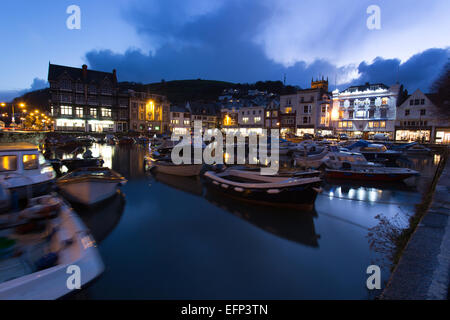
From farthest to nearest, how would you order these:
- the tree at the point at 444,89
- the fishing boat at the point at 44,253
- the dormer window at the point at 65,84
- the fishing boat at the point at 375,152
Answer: the dormer window at the point at 65,84, the tree at the point at 444,89, the fishing boat at the point at 375,152, the fishing boat at the point at 44,253

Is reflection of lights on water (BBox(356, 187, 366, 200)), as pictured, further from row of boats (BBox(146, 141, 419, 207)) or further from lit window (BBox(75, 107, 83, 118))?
lit window (BBox(75, 107, 83, 118))

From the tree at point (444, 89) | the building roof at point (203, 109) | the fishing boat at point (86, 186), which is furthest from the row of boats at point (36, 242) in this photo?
the building roof at point (203, 109)

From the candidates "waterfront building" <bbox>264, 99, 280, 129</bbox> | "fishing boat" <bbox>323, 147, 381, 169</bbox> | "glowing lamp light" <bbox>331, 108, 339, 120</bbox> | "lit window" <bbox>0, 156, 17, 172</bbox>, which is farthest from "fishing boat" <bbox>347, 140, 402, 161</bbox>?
"waterfront building" <bbox>264, 99, 280, 129</bbox>

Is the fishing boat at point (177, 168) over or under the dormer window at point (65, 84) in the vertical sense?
under

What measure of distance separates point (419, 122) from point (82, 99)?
269 ft

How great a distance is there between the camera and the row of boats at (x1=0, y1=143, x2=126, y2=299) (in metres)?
4.48

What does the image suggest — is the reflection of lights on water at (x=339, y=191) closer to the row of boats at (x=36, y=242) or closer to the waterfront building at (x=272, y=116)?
the row of boats at (x=36, y=242)

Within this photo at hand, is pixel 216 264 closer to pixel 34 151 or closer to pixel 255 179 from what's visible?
pixel 255 179

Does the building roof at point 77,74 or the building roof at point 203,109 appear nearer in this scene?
the building roof at point 77,74

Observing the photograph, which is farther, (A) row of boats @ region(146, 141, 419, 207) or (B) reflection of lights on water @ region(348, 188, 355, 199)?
(B) reflection of lights on water @ region(348, 188, 355, 199)

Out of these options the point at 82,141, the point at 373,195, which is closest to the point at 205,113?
the point at 82,141

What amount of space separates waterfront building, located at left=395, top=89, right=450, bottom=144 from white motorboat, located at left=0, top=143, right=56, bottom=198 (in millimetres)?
64680

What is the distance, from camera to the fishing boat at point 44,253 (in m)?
4.38

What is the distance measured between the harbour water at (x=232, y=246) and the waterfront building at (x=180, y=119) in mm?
69280
